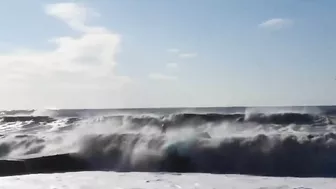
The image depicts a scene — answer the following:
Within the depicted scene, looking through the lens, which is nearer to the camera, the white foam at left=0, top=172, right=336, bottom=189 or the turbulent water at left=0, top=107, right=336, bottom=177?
the white foam at left=0, top=172, right=336, bottom=189

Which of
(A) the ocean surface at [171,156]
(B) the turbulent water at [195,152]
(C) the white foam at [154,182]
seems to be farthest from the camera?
(B) the turbulent water at [195,152]

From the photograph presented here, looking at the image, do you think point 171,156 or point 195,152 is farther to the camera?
point 195,152

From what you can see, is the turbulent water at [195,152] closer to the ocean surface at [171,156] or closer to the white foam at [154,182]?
the ocean surface at [171,156]

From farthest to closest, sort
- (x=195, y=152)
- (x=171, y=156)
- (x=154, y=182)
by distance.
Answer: (x=195, y=152) < (x=171, y=156) < (x=154, y=182)

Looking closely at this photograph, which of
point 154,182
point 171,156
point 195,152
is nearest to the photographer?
point 154,182

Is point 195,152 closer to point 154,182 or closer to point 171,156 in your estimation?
point 171,156

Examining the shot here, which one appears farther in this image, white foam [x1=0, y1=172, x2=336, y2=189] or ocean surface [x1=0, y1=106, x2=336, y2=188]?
ocean surface [x1=0, y1=106, x2=336, y2=188]

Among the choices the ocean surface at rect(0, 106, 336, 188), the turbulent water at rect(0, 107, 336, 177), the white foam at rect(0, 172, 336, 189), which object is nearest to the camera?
the white foam at rect(0, 172, 336, 189)

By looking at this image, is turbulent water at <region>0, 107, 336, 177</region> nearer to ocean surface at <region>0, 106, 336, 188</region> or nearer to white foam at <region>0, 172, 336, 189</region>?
ocean surface at <region>0, 106, 336, 188</region>

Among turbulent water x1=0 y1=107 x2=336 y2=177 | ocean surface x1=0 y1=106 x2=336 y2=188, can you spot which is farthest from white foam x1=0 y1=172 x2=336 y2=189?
turbulent water x1=0 y1=107 x2=336 y2=177

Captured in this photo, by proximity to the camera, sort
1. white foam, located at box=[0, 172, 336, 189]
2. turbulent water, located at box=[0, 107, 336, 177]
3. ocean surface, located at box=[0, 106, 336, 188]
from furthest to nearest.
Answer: turbulent water, located at box=[0, 107, 336, 177], ocean surface, located at box=[0, 106, 336, 188], white foam, located at box=[0, 172, 336, 189]

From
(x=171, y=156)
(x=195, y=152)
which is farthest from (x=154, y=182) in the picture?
(x=195, y=152)

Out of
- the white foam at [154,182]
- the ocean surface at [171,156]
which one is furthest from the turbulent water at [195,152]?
the white foam at [154,182]

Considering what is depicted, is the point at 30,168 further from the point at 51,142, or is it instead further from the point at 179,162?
the point at 51,142
